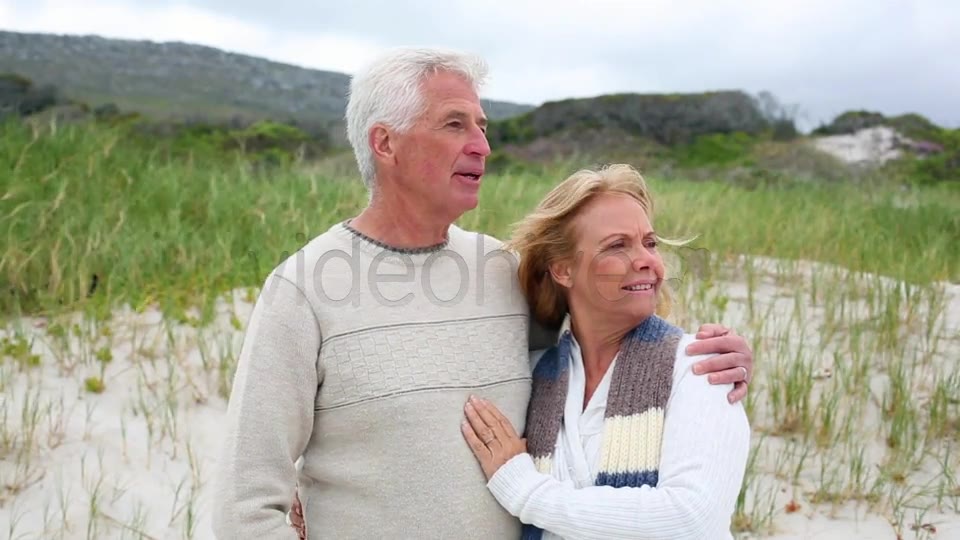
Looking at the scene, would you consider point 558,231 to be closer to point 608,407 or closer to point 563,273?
point 563,273

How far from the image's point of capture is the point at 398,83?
7.94 ft

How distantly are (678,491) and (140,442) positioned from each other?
3020 millimetres

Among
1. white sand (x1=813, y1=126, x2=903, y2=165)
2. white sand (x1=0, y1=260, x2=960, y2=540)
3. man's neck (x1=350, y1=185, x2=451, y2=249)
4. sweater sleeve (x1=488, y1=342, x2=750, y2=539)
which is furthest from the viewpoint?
white sand (x1=813, y1=126, x2=903, y2=165)

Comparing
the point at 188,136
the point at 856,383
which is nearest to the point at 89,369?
the point at 856,383

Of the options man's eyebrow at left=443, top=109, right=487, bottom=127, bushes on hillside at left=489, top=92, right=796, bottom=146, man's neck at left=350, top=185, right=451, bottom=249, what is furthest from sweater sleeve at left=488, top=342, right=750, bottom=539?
bushes on hillside at left=489, top=92, right=796, bottom=146

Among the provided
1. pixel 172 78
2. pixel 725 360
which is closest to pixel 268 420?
pixel 725 360

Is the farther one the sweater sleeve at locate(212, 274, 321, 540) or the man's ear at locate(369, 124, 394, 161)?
the man's ear at locate(369, 124, 394, 161)

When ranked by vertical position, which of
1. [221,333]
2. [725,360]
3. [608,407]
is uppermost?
[725,360]

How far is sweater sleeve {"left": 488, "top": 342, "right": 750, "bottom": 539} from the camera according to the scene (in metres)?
2.06

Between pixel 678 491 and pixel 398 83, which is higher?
pixel 398 83

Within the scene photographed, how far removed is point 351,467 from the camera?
2340 mm

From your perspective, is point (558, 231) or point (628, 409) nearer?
point (628, 409)

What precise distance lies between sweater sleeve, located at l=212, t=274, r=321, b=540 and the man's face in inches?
16.4

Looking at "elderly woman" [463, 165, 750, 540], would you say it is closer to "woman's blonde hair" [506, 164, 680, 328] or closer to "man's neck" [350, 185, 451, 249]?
"woman's blonde hair" [506, 164, 680, 328]
